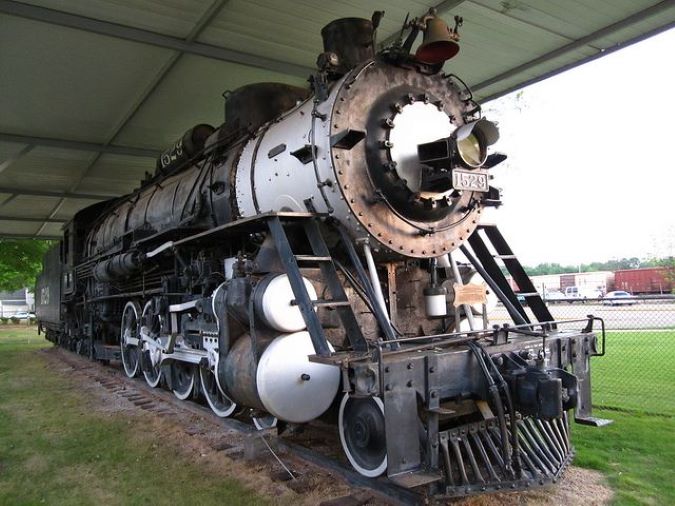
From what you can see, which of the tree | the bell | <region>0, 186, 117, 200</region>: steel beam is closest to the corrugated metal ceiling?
the bell

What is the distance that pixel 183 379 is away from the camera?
6.72 meters

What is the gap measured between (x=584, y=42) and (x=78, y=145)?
9658 mm

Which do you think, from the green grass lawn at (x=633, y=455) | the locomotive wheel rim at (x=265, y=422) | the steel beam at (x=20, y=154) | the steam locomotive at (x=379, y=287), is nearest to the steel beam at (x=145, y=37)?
the steam locomotive at (x=379, y=287)

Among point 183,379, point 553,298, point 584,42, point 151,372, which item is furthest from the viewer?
point 553,298

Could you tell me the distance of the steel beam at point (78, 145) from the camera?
34.9ft

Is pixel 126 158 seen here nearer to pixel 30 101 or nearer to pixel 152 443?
pixel 30 101

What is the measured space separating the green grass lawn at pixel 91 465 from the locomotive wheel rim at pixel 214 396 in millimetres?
636

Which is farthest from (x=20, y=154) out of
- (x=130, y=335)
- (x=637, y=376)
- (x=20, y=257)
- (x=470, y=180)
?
(x=20, y=257)

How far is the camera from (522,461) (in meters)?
3.54

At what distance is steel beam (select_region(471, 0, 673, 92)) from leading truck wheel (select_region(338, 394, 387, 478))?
19.9ft

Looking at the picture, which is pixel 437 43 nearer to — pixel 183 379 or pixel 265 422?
pixel 265 422

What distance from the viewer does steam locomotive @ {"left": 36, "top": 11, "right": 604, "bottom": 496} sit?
3.45 m

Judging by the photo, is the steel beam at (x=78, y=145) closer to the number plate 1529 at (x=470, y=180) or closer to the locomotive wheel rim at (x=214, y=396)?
the locomotive wheel rim at (x=214, y=396)

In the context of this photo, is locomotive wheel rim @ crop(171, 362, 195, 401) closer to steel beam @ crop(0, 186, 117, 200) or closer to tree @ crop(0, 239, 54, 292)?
steel beam @ crop(0, 186, 117, 200)
